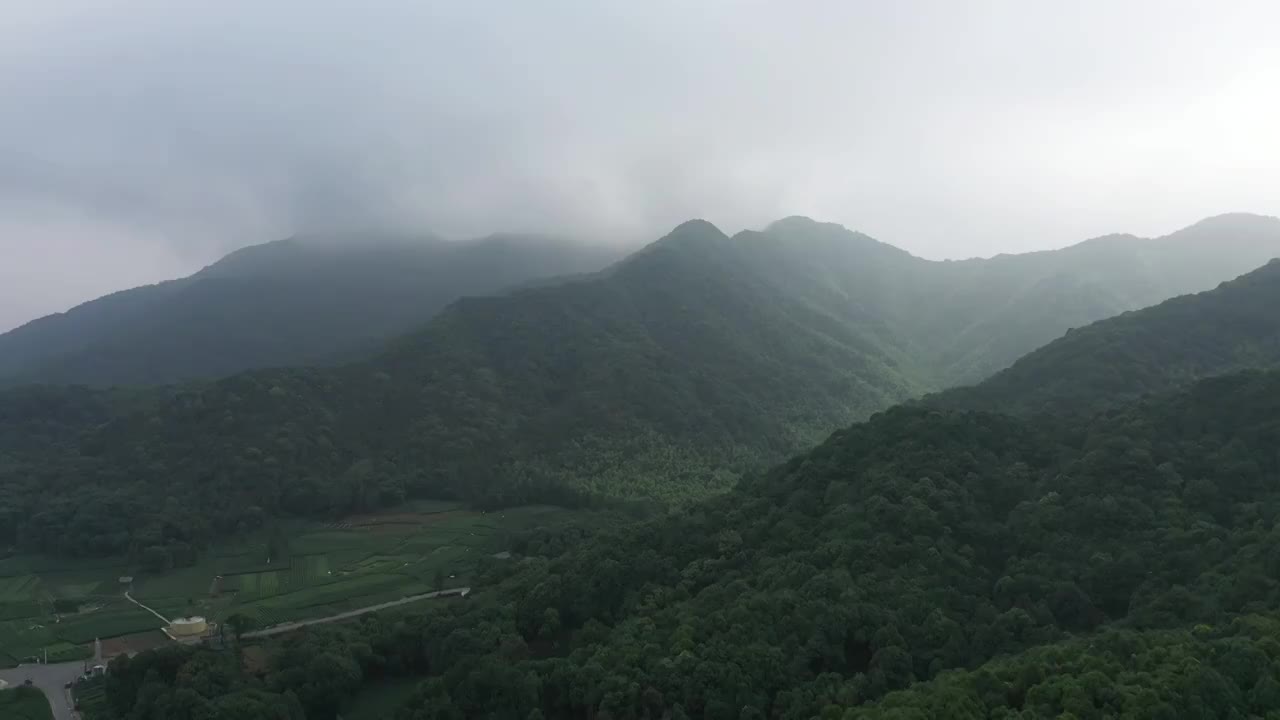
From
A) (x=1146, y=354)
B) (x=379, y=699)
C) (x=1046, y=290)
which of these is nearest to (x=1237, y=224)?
(x=1046, y=290)

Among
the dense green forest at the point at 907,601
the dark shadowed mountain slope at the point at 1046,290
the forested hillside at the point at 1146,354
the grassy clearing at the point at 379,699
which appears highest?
the dark shadowed mountain slope at the point at 1046,290

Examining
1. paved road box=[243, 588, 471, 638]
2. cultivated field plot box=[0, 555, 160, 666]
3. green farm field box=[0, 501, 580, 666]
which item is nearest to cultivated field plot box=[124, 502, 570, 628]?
green farm field box=[0, 501, 580, 666]

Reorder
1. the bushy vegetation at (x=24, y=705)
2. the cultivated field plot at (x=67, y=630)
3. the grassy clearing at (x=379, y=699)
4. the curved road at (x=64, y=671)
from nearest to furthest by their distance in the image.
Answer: the grassy clearing at (x=379, y=699), the bushy vegetation at (x=24, y=705), the curved road at (x=64, y=671), the cultivated field plot at (x=67, y=630)

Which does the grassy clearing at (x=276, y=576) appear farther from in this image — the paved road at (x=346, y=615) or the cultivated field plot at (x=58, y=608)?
the paved road at (x=346, y=615)

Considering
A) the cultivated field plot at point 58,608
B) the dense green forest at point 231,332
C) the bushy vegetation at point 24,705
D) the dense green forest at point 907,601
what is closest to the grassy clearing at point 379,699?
the dense green forest at point 907,601

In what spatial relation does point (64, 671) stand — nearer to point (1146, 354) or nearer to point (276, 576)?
point (276, 576)

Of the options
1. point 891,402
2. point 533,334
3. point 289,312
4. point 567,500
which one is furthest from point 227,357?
point 891,402
